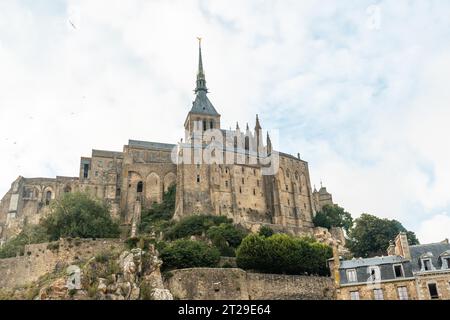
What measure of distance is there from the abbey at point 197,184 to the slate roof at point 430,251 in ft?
103

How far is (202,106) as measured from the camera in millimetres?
96000

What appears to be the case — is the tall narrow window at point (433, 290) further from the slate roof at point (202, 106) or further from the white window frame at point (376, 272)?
the slate roof at point (202, 106)

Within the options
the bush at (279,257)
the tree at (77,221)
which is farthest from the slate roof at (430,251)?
the tree at (77,221)

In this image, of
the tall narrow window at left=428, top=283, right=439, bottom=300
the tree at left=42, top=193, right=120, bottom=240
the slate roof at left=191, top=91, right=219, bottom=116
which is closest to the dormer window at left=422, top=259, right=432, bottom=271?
the tall narrow window at left=428, top=283, right=439, bottom=300

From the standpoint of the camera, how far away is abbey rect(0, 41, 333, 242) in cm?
7256

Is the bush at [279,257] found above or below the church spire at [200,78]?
below

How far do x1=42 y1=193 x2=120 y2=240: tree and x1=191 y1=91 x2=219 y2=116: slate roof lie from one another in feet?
146

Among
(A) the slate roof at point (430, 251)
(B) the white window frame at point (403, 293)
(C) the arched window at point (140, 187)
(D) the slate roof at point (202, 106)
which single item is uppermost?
(D) the slate roof at point (202, 106)

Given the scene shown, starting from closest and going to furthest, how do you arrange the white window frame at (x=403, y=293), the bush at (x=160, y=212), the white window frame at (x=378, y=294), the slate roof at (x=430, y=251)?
the white window frame at (x=403, y=293) → the white window frame at (x=378, y=294) → the slate roof at (x=430, y=251) → the bush at (x=160, y=212)

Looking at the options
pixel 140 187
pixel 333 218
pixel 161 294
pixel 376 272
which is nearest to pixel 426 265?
pixel 376 272

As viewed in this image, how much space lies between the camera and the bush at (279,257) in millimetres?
42781

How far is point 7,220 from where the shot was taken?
255ft

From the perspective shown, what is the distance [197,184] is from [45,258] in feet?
106
